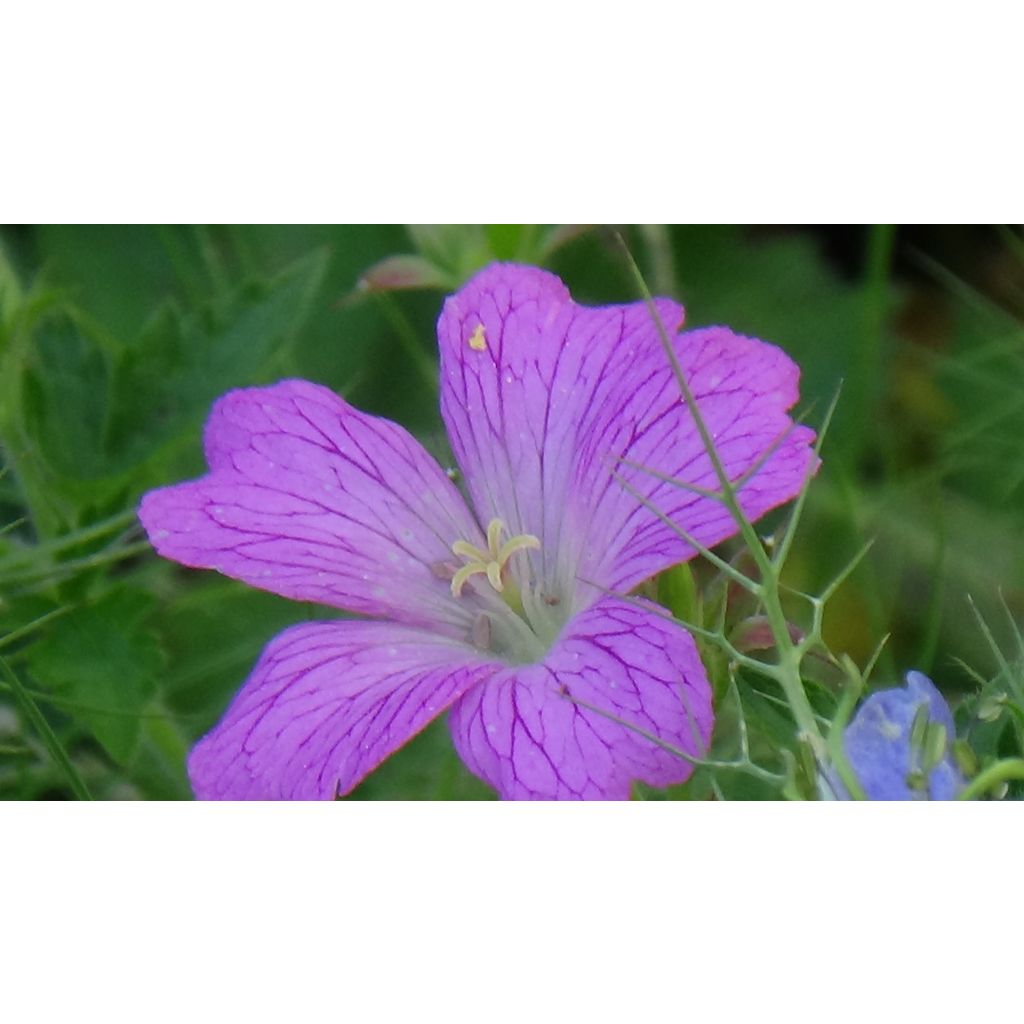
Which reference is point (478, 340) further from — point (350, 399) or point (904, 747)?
point (350, 399)

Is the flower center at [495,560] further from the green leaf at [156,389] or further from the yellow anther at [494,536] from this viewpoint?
the green leaf at [156,389]

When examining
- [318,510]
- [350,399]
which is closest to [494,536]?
[318,510]

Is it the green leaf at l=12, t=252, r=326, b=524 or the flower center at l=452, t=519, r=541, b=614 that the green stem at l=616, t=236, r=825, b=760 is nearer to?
the flower center at l=452, t=519, r=541, b=614

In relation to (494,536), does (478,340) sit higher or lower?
higher

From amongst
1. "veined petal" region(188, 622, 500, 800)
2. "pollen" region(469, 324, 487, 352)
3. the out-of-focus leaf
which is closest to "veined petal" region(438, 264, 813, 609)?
"pollen" region(469, 324, 487, 352)

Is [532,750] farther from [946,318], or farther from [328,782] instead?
[946,318]

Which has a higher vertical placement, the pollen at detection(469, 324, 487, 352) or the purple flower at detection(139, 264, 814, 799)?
the pollen at detection(469, 324, 487, 352)

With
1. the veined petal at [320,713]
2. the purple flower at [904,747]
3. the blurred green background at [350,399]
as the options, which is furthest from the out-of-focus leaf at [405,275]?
the purple flower at [904,747]
